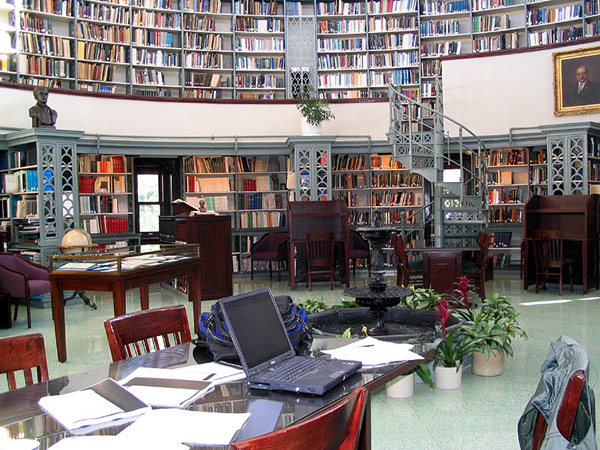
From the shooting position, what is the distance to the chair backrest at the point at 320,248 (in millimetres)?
8711

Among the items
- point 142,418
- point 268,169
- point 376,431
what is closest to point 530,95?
point 268,169

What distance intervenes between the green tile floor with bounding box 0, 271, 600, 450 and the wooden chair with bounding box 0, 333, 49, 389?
1.89m

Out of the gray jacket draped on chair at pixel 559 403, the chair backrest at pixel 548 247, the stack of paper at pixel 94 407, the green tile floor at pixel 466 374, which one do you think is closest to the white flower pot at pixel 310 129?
the green tile floor at pixel 466 374

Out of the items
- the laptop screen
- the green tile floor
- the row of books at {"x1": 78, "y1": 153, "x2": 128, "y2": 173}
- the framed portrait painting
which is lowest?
the green tile floor

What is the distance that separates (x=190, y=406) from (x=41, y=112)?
313 inches

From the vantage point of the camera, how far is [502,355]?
4.50 m

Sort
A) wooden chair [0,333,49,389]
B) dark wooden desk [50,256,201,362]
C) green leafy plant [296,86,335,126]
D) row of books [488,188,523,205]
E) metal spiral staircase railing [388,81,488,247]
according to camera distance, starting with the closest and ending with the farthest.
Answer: wooden chair [0,333,49,389], dark wooden desk [50,256,201,362], metal spiral staircase railing [388,81,488,247], green leafy plant [296,86,335,126], row of books [488,188,523,205]

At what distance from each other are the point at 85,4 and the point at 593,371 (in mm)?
10070

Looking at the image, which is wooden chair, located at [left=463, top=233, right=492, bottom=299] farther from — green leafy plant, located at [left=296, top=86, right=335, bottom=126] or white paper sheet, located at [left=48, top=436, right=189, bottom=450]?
white paper sheet, located at [left=48, top=436, right=189, bottom=450]

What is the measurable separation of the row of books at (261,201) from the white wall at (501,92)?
3256 mm

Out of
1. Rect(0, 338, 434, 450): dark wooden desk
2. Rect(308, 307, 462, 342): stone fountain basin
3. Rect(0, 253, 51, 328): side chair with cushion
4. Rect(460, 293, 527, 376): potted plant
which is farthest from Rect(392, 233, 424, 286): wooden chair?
Rect(0, 338, 434, 450): dark wooden desk

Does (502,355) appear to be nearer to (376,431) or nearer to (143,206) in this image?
(376,431)

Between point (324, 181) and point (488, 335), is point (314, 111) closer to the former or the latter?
point (324, 181)

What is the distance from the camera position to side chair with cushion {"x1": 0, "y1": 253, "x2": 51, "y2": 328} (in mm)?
6750
